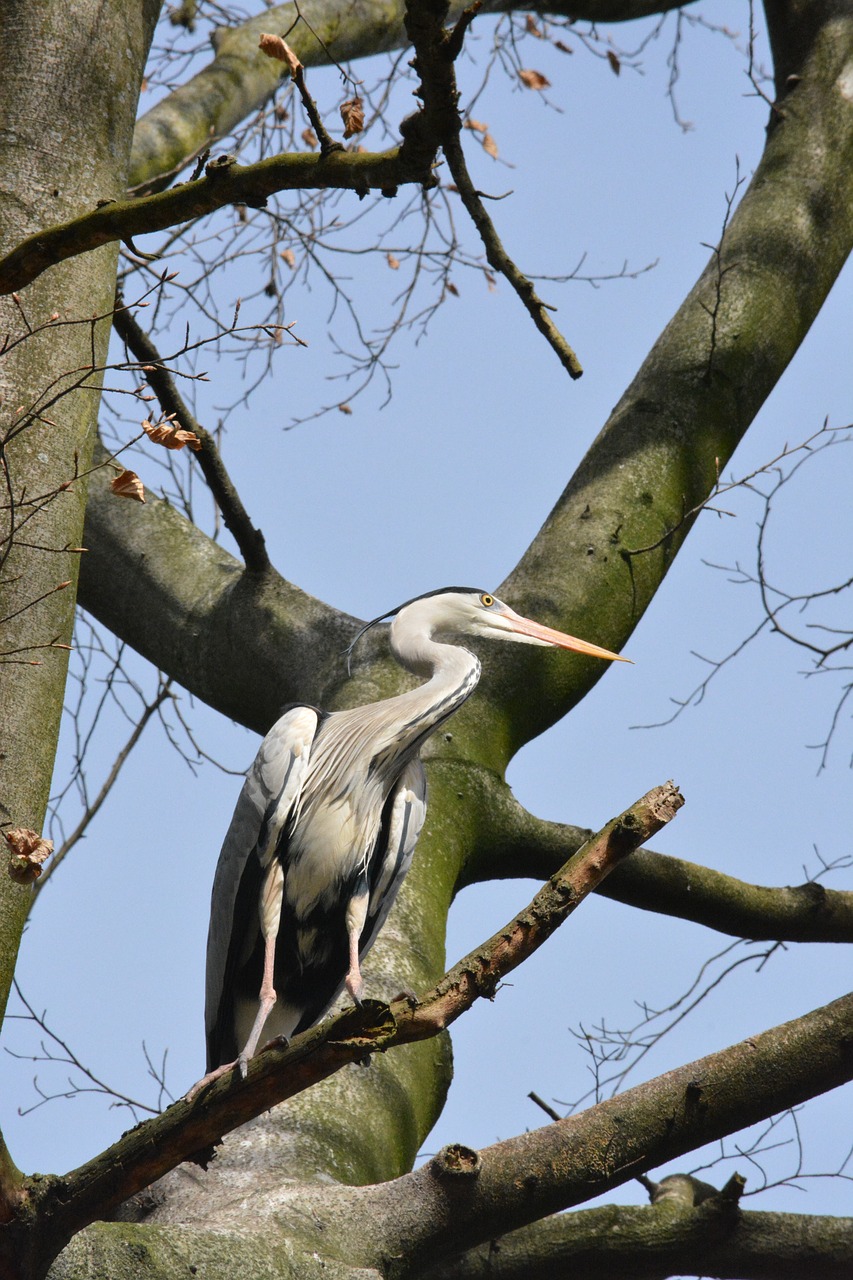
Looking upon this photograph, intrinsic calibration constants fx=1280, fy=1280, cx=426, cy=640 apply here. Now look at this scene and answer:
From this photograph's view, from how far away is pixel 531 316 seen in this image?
112 inches

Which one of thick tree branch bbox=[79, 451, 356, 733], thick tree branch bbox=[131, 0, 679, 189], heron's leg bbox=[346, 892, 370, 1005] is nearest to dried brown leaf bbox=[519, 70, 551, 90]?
thick tree branch bbox=[131, 0, 679, 189]

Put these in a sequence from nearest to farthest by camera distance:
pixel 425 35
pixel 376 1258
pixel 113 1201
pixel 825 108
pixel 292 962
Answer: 1. pixel 425 35
2. pixel 113 1201
3. pixel 376 1258
4. pixel 292 962
5. pixel 825 108

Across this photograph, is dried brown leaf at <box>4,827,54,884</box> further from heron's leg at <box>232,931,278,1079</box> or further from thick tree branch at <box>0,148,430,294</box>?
thick tree branch at <box>0,148,430,294</box>

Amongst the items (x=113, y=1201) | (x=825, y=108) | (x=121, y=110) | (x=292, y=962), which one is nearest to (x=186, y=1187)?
(x=113, y=1201)

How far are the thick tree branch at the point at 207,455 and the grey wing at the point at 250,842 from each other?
0.79m

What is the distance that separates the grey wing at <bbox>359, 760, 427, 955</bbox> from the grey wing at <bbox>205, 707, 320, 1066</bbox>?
0.27 meters

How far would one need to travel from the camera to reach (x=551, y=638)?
3.71m

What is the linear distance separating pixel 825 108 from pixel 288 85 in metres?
2.13

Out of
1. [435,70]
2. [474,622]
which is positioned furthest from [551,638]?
[435,70]

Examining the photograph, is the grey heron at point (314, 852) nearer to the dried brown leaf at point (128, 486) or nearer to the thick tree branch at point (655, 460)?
the thick tree branch at point (655, 460)

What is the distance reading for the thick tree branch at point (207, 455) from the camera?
11.2 feet

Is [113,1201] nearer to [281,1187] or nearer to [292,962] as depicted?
[281,1187]

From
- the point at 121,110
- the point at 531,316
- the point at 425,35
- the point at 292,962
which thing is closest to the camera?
the point at 425,35

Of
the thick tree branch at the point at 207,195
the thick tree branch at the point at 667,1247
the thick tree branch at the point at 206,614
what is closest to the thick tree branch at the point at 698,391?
the thick tree branch at the point at 206,614
